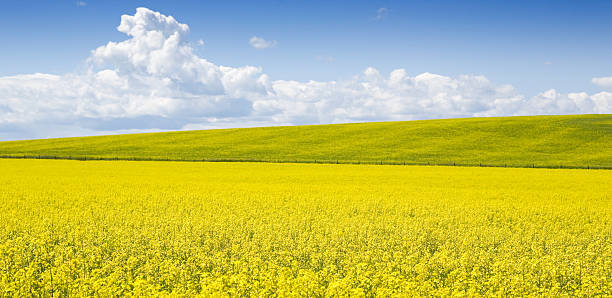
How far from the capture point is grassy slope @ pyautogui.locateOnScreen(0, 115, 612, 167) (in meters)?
42.6

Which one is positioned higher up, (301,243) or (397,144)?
(397,144)

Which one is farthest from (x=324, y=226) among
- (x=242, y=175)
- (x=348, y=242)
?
(x=242, y=175)

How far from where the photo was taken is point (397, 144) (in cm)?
4991

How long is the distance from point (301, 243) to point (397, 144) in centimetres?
4152

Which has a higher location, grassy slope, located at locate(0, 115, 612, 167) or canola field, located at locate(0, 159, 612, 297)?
grassy slope, located at locate(0, 115, 612, 167)

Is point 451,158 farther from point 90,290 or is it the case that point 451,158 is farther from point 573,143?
point 90,290

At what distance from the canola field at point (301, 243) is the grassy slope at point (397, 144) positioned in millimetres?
23343

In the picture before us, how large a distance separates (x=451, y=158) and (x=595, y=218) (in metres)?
28.2

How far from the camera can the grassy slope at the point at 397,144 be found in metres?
42.6

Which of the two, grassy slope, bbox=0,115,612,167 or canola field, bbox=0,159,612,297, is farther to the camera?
grassy slope, bbox=0,115,612,167

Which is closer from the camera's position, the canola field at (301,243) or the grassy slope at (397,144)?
the canola field at (301,243)

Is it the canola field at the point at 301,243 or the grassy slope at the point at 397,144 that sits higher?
the grassy slope at the point at 397,144

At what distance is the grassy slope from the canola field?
76.6ft

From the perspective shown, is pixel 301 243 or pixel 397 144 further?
pixel 397 144
